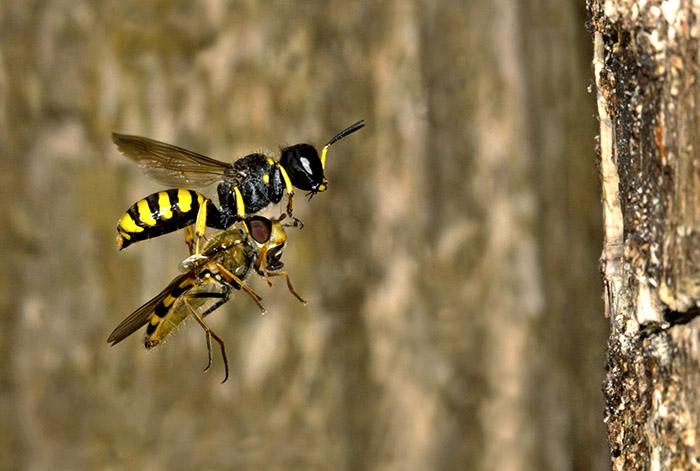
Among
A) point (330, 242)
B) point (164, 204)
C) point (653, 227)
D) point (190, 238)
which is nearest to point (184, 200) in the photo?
point (164, 204)

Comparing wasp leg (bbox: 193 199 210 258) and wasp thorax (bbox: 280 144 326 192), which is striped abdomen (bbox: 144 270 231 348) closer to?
wasp leg (bbox: 193 199 210 258)

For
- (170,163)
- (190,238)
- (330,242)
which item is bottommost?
(330,242)

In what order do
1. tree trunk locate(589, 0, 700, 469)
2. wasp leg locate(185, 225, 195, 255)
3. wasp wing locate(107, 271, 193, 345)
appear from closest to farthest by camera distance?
tree trunk locate(589, 0, 700, 469)
wasp wing locate(107, 271, 193, 345)
wasp leg locate(185, 225, 195, 255)

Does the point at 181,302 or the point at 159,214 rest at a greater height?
the point at 159,214

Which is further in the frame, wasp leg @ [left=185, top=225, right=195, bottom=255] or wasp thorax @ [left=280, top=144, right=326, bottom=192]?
→ wasp leg @ [left=185, top=225, right=195, bottom=255]

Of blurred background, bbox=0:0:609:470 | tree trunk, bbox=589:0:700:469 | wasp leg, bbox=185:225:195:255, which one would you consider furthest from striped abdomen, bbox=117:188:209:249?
blurred background, bbox=0:0:609:470

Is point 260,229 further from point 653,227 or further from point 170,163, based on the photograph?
point 653,227

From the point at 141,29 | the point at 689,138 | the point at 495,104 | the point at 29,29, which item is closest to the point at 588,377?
the point at 495,104
